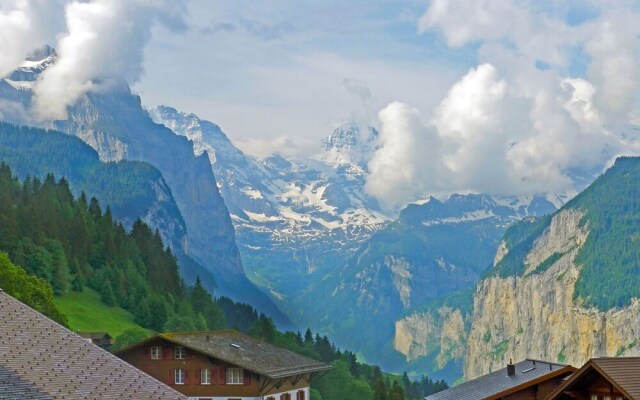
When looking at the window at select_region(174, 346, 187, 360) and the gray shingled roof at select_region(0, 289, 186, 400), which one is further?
the window at select_region(174, 346, 187, 360)

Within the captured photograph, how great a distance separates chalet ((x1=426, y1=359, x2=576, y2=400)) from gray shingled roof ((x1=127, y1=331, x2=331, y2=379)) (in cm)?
1531

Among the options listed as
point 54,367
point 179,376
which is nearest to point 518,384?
point 179,376

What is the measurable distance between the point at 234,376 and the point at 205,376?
2611mm

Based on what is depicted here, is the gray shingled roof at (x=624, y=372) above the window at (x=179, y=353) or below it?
below

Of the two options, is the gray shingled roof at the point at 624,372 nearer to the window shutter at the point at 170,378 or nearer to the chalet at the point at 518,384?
the chalet at the point at 518,384

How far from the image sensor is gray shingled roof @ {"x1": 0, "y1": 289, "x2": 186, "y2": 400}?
26359mm

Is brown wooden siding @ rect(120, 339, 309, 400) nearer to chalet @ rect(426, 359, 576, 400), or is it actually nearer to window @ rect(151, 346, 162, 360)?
window @ rect(151, 346, 162, 360)

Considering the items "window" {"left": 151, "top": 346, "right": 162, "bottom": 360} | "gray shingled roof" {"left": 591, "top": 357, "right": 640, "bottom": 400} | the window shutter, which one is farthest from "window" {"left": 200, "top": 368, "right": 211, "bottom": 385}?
"gray shingled roof" {"left": 591, "top": 357, "right": 640, "bottom": 400}

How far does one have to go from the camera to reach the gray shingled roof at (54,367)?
2636 cm

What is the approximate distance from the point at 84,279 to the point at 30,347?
166 metres

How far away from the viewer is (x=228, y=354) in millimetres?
99188

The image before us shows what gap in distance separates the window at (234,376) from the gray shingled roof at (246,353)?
107 cm

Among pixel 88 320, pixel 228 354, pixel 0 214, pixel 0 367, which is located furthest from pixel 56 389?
pixel 0 214

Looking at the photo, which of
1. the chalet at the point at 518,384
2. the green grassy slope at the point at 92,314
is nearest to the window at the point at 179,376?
the chalet at the point at 518,384
